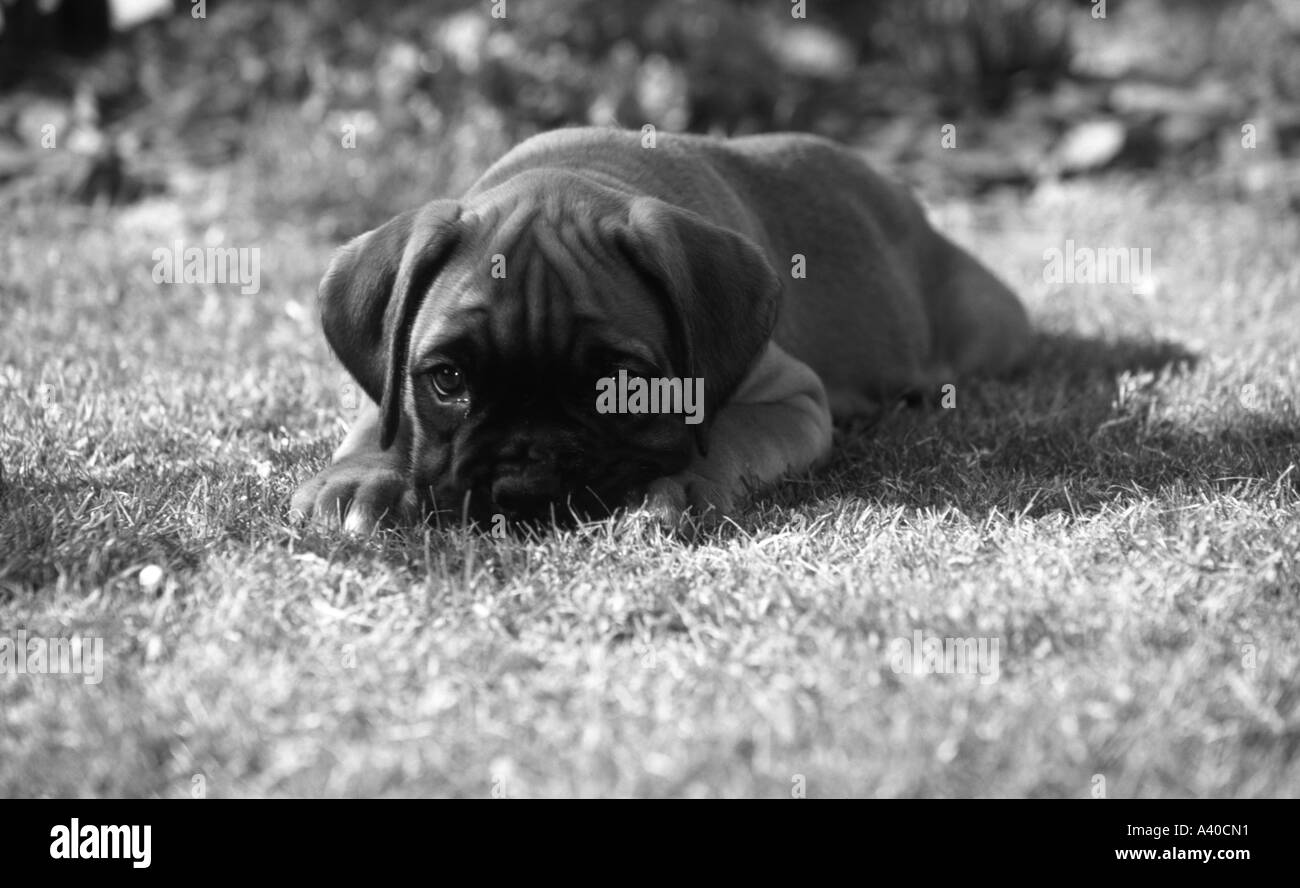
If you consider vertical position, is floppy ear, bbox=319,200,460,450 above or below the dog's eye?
above

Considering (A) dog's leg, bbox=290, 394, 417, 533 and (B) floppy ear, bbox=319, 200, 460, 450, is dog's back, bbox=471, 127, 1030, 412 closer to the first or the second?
(B) floppy ear, bbox=319, 200, 460, 450

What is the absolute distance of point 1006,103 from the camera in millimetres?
11914

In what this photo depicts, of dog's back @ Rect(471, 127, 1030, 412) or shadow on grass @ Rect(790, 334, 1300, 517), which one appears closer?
shadow on grass @ Rect(790, 334, 1300, 517)

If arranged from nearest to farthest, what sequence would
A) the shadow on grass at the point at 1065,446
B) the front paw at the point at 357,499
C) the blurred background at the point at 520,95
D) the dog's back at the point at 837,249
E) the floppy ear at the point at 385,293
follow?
the front paw at the point at 357,499 → the floppy ear at the point at 385,293 → the shadow on grass at the point at 1065,446 → the dog's back at the point at 837,249 → the blurred background at the point at 520,95

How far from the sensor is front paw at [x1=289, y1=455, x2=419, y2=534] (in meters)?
4.72

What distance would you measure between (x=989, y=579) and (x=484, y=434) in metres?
1.59

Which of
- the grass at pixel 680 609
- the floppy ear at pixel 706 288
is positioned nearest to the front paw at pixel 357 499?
the grass at pixel 680 609

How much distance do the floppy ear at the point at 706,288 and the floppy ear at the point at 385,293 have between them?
62 centimetres

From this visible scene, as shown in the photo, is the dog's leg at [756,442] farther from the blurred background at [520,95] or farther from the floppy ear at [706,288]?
the blurred background at [520,95]

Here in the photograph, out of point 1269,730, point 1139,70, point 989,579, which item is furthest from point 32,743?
point 1139,70

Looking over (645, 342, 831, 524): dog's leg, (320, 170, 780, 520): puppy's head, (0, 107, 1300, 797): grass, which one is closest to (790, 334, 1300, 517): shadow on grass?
(0, 107, 1300, 797): grass

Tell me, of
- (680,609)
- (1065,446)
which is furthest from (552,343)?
(1065,446)

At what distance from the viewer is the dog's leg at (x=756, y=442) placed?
15.9 feet

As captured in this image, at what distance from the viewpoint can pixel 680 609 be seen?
411 cm
